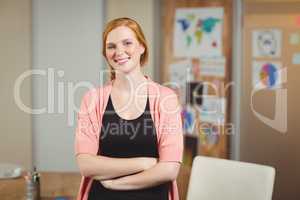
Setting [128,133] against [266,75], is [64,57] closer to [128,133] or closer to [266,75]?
[266,75]

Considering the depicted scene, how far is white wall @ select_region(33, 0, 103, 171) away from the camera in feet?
12.6

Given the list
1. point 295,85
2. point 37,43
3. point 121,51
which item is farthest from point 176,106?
point 37,43

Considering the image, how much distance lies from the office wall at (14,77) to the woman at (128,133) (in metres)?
2.45

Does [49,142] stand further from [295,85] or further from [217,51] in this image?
[295,85]

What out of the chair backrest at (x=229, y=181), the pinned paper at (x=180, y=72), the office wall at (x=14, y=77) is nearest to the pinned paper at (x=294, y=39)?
the pinned paper at (x=180, y=72)

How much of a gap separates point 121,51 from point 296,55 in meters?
2.46

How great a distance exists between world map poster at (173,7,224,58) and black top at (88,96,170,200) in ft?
7.93

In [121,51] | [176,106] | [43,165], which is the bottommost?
[43,165]

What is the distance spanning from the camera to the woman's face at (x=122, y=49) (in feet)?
4.93

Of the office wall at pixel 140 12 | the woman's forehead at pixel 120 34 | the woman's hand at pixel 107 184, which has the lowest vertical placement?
the woman's hand at pixel 107 184

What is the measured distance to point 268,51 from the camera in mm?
3734

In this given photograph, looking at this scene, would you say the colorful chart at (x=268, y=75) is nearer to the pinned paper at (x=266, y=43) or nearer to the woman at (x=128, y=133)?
the pinned paper at (x=266, y=43)

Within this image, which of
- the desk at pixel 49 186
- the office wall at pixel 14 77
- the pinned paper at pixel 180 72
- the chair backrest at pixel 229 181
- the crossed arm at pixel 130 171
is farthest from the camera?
the pinned paper at pixel 180 72

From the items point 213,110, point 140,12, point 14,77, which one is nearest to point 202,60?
point 213,110
